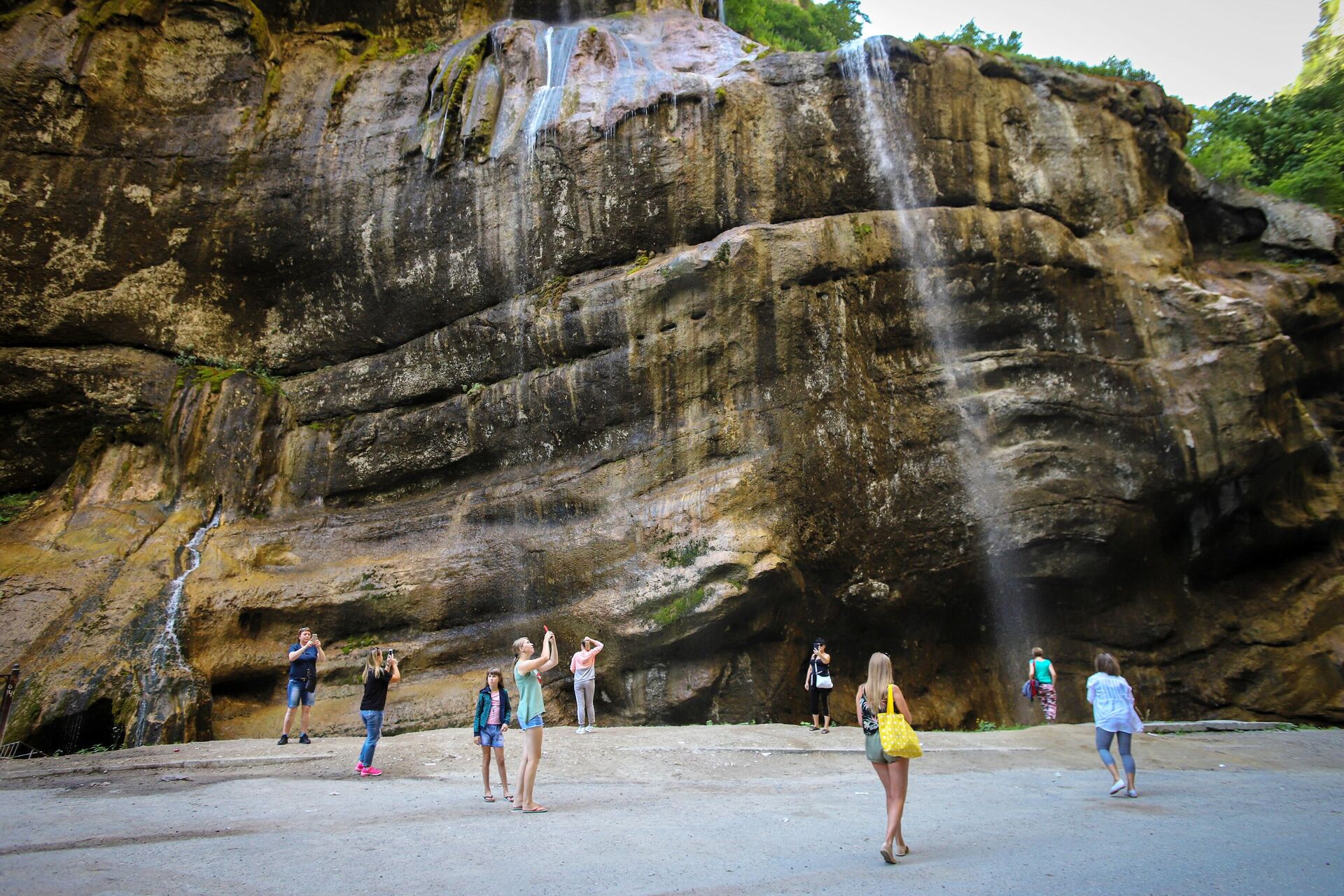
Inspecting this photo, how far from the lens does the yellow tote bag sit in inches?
259

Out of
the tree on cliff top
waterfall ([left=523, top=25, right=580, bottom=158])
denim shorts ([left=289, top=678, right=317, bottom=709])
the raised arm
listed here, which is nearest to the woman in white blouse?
the raised arm

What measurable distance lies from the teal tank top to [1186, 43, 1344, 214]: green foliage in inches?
741

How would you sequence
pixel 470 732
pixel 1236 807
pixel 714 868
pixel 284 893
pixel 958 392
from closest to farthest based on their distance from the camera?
1. pixel 284 893
2. pixel 714 868
3. pixel 1236 807
4. pixel 470 732
5. pixel 958 392

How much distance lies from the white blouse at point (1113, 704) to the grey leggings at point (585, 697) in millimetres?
6615

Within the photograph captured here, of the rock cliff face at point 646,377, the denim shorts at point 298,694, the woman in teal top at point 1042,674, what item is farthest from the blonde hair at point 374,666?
the woman in teal top at point 1042,674

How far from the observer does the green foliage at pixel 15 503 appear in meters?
16.9

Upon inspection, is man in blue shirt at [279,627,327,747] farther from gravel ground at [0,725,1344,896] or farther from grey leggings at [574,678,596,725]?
grey leggings at [574,678,596,725]

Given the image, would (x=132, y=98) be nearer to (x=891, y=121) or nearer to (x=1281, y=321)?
(x=891, y=121)

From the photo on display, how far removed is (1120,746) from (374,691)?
25.0ft

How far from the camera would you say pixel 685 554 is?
46.6ft

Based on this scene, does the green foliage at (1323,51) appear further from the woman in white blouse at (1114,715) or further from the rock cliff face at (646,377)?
the woman in white blouse at (1114,715)

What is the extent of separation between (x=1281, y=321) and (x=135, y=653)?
20.5 meters

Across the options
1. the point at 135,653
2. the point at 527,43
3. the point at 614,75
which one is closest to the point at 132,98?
the point at 527,43

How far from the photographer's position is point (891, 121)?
16688 millimetres
